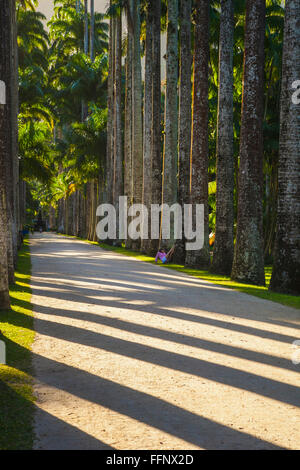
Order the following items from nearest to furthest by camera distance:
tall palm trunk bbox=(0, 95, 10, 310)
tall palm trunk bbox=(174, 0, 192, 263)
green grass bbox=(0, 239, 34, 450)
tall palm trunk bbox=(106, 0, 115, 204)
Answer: green grass bbox=(0, 239, 34, 450) → tall palm trunk bbox=(0, 95, 10, 310) → tall palm trunk bbox=(174, 0, 192, 263) → tall palm trunk bbox=(106, 0, 115, 204)

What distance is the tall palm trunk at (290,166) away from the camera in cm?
1275

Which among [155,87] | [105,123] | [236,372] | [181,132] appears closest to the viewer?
[236,372]

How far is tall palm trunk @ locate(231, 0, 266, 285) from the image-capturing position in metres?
14.6

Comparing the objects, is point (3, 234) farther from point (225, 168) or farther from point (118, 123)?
point (118, 123)

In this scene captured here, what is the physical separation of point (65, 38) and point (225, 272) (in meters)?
54.2

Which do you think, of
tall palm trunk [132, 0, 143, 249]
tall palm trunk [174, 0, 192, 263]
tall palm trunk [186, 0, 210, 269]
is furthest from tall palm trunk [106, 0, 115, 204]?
tall palm trunk [186, 0, 210, 269]

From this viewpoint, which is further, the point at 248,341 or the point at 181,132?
the point at 181,132

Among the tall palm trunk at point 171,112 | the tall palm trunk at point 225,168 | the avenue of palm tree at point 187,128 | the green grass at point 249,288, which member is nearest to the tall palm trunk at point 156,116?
the avenue of palm tree at point 187,128

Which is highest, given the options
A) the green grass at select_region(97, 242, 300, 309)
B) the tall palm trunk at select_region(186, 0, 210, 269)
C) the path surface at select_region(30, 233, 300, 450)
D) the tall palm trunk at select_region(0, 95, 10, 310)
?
the tall palm trunk at select_region(186, 0, 210, 269)

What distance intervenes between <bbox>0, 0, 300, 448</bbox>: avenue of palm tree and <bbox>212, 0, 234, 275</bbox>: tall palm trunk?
4cm

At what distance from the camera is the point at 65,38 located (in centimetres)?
6425

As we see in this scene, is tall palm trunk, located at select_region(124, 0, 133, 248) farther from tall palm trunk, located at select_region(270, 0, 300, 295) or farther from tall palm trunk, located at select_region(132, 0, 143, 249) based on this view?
tall palm trunk, located at select_region(270, 0, 300, 295)

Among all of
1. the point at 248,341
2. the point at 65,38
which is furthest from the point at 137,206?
the point at 65,38

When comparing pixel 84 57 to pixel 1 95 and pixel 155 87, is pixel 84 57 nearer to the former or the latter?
pixel 155 87
